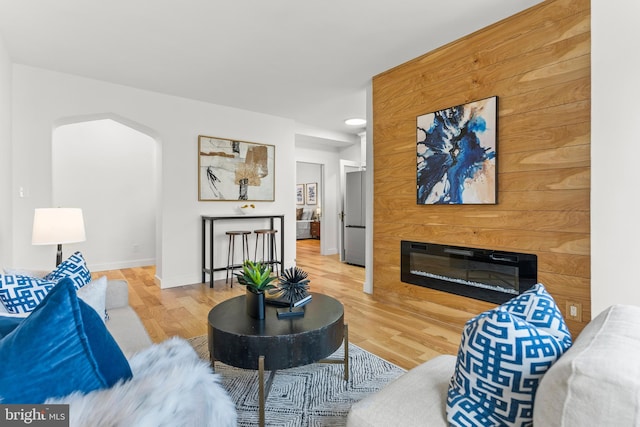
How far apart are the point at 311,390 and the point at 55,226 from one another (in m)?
2.20

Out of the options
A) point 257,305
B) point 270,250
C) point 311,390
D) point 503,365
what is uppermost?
point 503,365

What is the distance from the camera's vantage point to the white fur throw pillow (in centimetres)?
69

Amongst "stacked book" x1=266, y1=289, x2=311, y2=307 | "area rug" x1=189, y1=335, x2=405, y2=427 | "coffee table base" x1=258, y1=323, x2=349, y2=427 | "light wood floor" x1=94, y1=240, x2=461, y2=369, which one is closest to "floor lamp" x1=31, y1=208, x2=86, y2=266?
"light wood floor" x1=94, y1=240, x2=461, y2=369

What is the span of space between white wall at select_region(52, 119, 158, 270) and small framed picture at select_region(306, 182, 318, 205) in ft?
19.6

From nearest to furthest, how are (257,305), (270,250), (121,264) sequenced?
1. (257,305)
2. (270,250)
3. (121,264)

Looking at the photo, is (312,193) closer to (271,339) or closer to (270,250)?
(270,250)

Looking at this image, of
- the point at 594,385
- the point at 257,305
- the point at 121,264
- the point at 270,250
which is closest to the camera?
the point at 594,385

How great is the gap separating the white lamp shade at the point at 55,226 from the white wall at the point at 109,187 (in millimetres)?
3039

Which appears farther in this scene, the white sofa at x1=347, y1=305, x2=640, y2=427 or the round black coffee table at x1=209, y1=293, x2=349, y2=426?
the round black coffee table at x1=209, y1=293, x2=349, y2=426

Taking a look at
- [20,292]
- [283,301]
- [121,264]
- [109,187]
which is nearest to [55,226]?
[20,292]

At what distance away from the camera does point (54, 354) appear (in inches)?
28.6

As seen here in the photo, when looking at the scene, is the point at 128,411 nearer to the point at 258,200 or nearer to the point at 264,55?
the point at 264,55

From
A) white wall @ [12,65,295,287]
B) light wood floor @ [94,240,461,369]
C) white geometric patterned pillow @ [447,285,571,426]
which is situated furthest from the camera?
white wall @ [12,65,295,287]

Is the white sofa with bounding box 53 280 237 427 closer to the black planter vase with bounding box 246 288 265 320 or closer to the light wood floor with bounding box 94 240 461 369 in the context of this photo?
the black planter vase with bounding box 246 288 265 320
